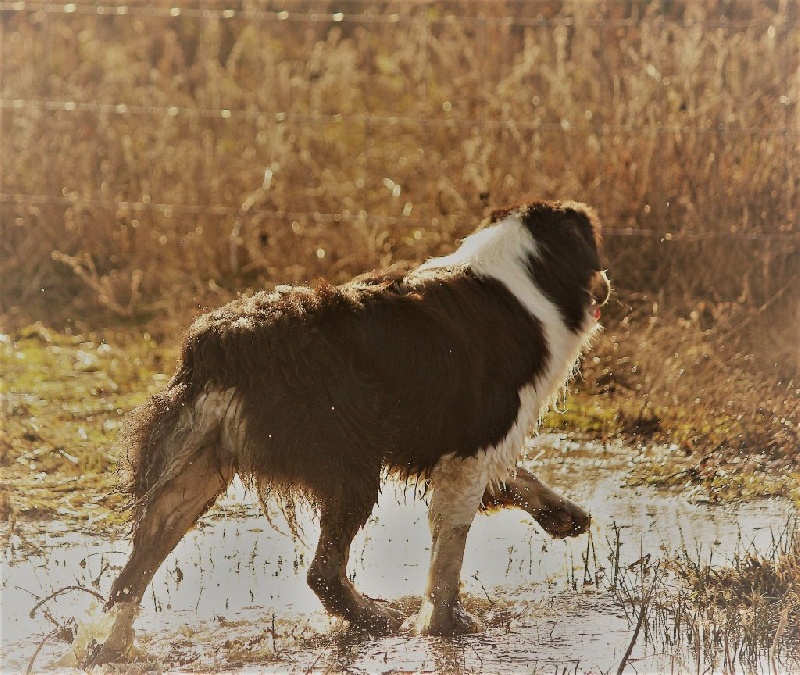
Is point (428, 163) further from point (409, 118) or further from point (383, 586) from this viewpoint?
point (383, 586)

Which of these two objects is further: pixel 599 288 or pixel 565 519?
pixel 565 519

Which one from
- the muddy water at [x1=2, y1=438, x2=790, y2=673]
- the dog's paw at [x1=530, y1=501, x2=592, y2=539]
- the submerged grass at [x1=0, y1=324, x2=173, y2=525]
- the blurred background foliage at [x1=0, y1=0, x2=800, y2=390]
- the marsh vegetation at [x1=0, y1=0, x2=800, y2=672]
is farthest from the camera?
the blurred background foliage at [x1=0, y1=0, x2=800, y2=390]

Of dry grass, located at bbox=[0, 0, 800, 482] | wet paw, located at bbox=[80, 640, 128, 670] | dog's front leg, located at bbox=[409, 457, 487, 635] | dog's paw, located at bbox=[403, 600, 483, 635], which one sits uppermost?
dry grass, located at bbox=[0, 0, 800, 482]

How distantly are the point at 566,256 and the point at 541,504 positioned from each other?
41.6 inches

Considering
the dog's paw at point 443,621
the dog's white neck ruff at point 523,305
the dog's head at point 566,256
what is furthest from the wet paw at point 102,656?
the dog's head at point 566,256

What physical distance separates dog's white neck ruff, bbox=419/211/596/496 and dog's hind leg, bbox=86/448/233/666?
90 centimetres

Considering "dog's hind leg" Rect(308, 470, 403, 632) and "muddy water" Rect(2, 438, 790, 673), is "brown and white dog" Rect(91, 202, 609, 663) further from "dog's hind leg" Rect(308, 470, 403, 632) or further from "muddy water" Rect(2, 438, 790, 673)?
"muddy water" Rect(2, 438, 790, 673)

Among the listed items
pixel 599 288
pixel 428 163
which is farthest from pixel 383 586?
pixel 428 163

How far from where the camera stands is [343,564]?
14.0 ft

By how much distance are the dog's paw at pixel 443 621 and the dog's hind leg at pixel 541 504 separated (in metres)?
0.67

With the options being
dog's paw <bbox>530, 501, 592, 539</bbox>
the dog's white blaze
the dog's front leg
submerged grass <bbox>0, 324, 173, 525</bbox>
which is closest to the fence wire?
submerged grass <bbox>0, 324, 173, 525</bbox>

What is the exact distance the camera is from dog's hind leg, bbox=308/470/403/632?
4.07m

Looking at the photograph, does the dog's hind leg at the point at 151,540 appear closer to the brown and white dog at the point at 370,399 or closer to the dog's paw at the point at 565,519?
the brown and white dog at the point at 370,399

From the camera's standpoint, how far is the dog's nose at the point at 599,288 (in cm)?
487
